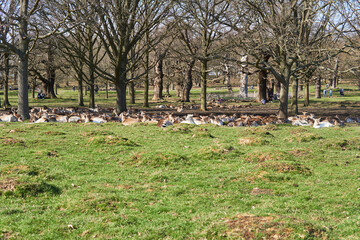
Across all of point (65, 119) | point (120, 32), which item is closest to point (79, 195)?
point (65, 119)

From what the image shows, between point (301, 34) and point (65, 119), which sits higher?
point (301, 34)

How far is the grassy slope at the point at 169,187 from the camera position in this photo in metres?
5.61

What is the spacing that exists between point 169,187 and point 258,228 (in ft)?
9.88

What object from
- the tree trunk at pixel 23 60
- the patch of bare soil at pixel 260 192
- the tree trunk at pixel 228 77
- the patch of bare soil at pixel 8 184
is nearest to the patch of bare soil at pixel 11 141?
the patch of bare soil at pixel 8 184

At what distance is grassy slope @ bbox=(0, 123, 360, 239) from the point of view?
18.4 ft

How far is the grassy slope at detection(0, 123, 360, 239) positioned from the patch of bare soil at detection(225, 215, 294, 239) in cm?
4

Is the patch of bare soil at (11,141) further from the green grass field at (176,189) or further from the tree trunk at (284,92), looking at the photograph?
the tree trunk at (284,92)

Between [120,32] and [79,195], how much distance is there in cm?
1457

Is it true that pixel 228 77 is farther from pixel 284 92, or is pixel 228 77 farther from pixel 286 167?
pixel 286 167

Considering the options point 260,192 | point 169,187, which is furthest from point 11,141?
point 260,192

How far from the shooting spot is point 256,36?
24.7 metres

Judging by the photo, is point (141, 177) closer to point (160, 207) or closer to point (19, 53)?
point (160, 207)

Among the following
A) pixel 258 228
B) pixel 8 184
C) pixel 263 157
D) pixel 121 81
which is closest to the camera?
pixel 258 228

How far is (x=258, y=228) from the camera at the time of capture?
510 centimetres
